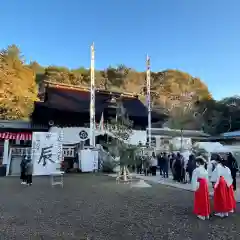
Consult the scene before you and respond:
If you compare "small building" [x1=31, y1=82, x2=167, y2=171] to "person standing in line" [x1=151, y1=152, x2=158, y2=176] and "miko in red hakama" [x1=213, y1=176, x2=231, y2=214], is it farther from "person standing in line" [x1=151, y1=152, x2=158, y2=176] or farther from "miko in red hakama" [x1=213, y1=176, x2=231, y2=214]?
"miko in red hakama" [x1=213, y1=176, x2=231, y2=214]

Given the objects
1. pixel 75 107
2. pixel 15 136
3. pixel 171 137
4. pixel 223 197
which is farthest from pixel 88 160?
pixel 223 197

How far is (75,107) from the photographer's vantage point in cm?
2294

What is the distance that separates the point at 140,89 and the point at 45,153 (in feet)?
104

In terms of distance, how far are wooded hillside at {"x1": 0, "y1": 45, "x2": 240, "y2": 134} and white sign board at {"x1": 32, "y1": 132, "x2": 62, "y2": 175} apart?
1426 centimetres

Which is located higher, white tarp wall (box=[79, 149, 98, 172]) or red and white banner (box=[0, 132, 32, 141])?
red and white banner (box=[0, 132, 32, 141])

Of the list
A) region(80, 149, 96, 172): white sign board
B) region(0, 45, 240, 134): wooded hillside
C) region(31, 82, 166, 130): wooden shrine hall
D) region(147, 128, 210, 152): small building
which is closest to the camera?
region(80, 149, 96, 172): white sign board

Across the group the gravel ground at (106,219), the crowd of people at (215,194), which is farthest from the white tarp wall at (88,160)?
the crowd of people at (215,194)

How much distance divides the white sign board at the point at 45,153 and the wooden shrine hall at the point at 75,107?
239 inches

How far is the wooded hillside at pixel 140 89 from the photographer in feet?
96.8

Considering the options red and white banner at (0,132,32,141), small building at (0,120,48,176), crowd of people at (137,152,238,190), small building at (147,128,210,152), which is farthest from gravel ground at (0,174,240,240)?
small building at (147,128,210,152)

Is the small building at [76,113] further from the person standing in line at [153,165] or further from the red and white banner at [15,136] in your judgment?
the person standing in line at [153,165]

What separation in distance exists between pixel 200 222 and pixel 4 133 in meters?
17.5

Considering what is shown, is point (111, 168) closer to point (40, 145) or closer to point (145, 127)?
point (40, 145)

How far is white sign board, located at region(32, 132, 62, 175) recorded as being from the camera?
1538cm
